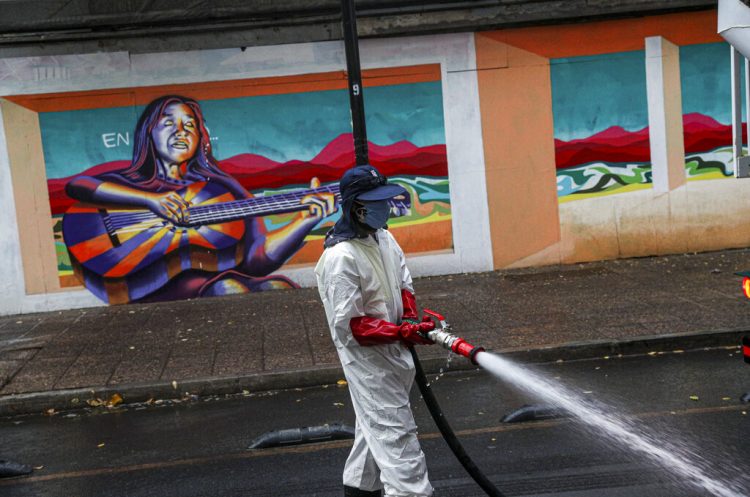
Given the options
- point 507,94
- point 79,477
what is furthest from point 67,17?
point 79,477

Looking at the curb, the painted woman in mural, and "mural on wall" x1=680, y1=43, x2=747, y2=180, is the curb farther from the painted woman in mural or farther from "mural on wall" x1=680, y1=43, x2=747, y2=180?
"mural on wall" x1=680, y1=43, x2=747, y2=180

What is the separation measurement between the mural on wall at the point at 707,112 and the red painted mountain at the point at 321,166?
3.99 m

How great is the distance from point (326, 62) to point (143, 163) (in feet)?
10.1

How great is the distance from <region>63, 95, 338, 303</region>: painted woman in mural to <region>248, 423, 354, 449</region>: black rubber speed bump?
6579mm

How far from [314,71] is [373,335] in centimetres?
911

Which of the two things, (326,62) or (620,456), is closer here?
(620,456)

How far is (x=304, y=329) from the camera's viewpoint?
10.1 meters

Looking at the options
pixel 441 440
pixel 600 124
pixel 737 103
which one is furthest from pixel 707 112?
pixel 441 440

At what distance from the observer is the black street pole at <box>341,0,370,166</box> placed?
318 inches

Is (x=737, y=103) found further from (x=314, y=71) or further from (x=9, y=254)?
(x=9, y=254)

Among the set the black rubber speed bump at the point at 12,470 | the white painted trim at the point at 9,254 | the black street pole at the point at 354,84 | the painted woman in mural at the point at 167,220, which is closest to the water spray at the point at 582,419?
the black street pole at the point at 354,84

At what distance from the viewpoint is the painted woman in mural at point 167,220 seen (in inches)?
496

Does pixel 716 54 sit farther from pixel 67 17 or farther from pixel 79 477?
pixel 79 477

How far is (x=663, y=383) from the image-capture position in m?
7.50
